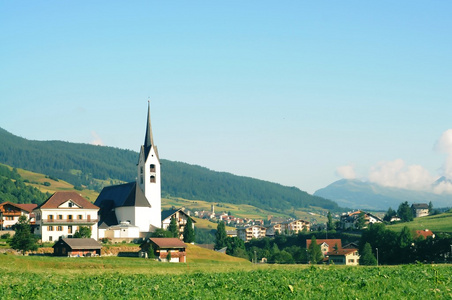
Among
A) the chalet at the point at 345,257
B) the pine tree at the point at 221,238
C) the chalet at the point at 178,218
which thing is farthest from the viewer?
the pine tree at the point at 221,238

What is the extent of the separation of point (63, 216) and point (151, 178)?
59.3 ft

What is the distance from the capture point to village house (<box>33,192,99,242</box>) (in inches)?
3531

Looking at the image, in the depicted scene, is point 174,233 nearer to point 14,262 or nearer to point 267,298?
point 14,262

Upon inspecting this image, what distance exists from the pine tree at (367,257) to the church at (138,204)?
107 feet

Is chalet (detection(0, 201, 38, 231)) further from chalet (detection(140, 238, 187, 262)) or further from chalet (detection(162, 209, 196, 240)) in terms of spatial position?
chalet (detection(140, 238, 187, 262))

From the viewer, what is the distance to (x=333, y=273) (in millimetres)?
37188

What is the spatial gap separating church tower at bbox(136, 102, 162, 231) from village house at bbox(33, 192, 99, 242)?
11762 millimetres

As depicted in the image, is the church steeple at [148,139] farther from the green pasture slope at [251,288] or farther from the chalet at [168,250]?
the green pasture slope at [251,288]

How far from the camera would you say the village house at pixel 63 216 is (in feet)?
294

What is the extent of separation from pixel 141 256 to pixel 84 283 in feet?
162

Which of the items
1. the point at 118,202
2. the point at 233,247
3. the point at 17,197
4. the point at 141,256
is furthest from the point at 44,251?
the point at 17,197

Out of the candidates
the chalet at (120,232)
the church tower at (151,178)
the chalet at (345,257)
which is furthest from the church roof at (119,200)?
the chalet at (345,257)

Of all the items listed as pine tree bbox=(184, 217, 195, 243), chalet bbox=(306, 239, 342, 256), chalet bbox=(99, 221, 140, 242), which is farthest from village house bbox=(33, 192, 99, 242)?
chalet bbox=(306, 239, 342, 256)

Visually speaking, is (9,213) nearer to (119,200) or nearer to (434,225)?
(119,200)
